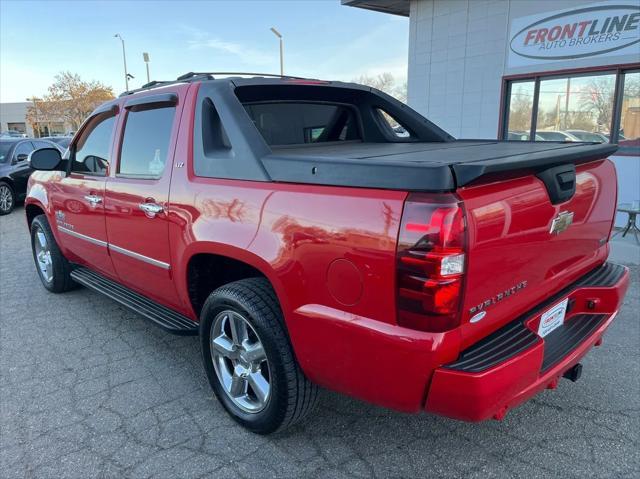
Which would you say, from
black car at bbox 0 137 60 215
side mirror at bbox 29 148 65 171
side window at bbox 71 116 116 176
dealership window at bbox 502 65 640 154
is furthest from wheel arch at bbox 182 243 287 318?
black car at bbox 0 137 60 215

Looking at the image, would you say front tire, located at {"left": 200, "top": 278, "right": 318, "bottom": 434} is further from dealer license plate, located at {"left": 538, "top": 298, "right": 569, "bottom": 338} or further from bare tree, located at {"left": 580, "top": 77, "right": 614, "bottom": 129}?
bare tree, located at {"left": 580, "top": 77, "right": 614, "bottom": 129}

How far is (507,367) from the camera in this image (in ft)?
6.05

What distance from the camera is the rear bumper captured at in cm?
179

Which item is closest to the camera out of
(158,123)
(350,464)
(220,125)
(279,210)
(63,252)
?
(279,210)

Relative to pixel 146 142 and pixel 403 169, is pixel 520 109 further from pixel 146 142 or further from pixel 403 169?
pixel 403 169

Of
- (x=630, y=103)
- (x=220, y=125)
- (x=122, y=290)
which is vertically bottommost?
(x=122, y=290)

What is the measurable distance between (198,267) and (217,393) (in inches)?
29.8

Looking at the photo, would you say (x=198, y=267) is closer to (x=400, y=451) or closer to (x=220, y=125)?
(x=220, y=125)

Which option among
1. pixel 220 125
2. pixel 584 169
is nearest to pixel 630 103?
pixel 584 169

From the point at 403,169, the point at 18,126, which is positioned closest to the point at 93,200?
the point at 403,169

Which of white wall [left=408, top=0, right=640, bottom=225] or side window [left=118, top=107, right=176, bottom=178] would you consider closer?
side window [left=118, top=107, right=176, bottom=178]

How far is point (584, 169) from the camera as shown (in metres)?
2.43

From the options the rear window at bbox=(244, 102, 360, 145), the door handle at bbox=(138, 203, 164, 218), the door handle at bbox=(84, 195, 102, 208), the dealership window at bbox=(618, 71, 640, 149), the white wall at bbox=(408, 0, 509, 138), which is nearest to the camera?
the door handle at bbox=(138, 203, 164, 218)

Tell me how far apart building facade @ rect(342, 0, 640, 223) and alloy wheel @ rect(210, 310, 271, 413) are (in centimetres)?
620
